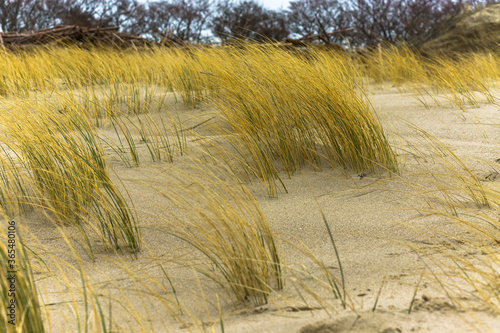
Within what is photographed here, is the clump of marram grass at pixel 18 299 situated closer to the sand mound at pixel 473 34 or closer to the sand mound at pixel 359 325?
the sand mound at pixel 359 325

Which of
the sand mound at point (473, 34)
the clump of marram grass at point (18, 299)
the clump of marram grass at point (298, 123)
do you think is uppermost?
the sand mound at point (473, 34)

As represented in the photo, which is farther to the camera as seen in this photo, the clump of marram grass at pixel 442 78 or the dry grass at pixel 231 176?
the clump of marram grass at pixel 442 78

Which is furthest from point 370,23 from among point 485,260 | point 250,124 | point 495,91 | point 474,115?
point 485,260

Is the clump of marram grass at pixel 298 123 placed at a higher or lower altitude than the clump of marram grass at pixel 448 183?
higher

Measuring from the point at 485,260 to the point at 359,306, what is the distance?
51cm

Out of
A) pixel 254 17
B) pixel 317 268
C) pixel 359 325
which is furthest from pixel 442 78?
pixel 254 17

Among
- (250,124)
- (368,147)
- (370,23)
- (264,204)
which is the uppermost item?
(370,23)

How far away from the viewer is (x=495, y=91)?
418cm

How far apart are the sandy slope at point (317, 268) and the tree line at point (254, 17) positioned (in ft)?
34.9

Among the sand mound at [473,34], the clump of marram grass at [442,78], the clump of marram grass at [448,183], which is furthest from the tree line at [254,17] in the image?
the clump of marram grass at [448,183]

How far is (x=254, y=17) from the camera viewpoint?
48.4ft

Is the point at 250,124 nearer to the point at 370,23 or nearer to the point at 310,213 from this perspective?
the point at 310,213

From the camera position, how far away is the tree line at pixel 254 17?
13352mm

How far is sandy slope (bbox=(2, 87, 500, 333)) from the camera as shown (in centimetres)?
120
